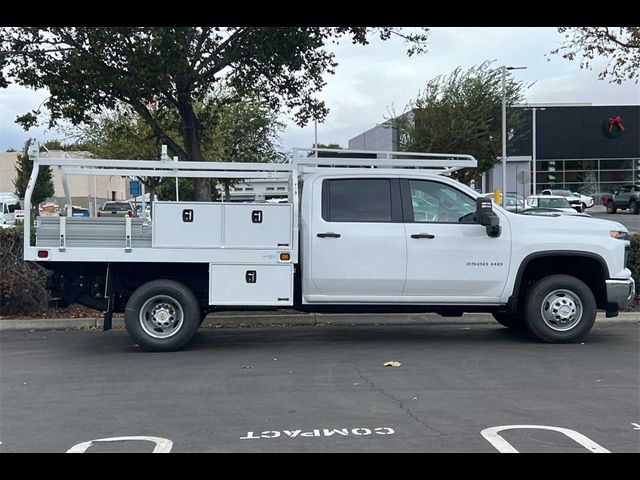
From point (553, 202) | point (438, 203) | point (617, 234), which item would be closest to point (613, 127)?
point (553, 202)

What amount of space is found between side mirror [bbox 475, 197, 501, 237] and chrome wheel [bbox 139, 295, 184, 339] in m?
3.64

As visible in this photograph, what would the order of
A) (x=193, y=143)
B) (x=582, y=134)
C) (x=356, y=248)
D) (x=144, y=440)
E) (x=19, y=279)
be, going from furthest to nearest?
(x=582, y=134) < (x=193, y=143) < (x=19, y=279) < (x=356, y=248) < (x=144, y=440)

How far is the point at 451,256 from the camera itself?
8461mm

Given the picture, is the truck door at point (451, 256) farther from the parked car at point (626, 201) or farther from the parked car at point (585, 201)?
the parked car at point (585, 201)

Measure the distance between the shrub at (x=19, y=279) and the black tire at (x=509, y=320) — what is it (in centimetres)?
657

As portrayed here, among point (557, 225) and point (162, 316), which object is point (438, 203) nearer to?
point (557, 225)

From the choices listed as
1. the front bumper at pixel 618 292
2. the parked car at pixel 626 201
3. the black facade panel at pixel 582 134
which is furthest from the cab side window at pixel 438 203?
the black facade panel at pixel 582 134

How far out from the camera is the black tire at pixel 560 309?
28.2ft

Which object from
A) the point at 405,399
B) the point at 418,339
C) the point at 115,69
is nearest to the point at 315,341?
the point at 418,339

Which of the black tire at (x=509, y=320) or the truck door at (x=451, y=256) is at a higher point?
the truck door at (x=451, y=256)

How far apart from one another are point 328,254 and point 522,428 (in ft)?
11.9

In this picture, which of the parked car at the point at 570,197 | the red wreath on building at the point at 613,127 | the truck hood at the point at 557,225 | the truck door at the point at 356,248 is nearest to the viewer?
the truck door at the point at 356,248

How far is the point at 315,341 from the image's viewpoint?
30.1ft
